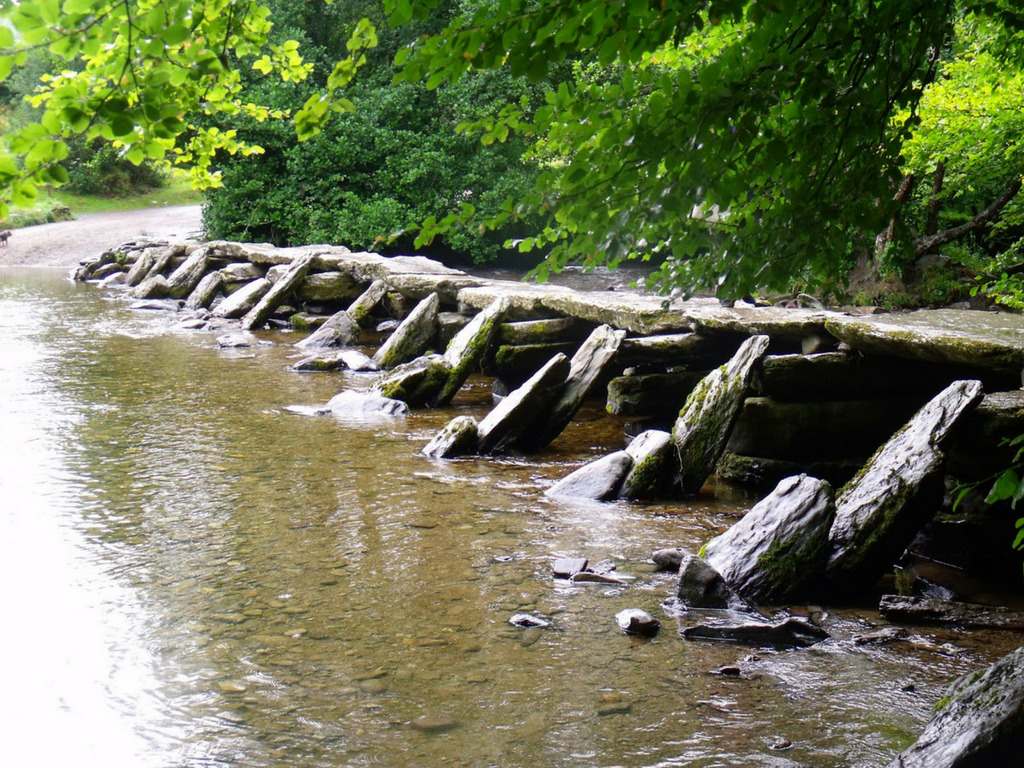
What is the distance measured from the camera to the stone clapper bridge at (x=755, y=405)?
482 centimetres

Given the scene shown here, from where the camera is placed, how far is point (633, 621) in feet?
14.1

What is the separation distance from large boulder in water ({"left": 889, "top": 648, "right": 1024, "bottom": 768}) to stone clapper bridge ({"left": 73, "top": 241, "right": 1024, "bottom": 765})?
1191 mm

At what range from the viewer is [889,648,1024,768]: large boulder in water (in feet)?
8.99

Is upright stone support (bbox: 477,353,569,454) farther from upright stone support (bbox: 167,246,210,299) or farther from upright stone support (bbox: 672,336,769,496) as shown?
upright stone support (bbox: 167,246,210,299)

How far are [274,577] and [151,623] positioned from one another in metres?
0.74

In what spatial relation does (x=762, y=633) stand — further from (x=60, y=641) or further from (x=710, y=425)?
(x=60, y=641)

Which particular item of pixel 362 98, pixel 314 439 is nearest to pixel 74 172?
pixel 362 98

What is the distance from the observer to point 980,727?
9.23 feet

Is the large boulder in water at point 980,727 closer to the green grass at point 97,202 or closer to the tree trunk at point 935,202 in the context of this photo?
the tree trunk at point 935,202

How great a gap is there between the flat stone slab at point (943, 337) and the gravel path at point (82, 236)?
77.5ft

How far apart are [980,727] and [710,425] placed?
4086mm

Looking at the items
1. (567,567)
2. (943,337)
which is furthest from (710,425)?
(567,567)

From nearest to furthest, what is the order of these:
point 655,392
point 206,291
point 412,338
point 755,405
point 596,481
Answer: point 596,481 → point 755,405 → point 655,392 → point 412,338 → point 206,291

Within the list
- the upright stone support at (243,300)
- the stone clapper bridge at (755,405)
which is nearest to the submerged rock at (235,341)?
the stone clapper bridge at (755,405)
